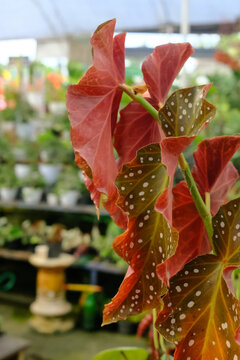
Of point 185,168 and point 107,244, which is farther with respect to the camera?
point 107,244

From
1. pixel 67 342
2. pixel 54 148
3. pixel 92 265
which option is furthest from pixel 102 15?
pixel 67 342

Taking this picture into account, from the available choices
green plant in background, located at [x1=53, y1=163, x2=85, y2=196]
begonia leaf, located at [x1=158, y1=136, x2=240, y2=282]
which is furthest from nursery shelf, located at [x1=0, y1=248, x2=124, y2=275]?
begonia leaf, located at [x1=158, y1=136, x2=240, y2=282]

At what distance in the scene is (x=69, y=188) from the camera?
454cm

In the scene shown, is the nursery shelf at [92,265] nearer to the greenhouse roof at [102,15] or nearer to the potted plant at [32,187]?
the potted plant at [32,187]

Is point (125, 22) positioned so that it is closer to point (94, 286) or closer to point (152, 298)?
point (94, 286)

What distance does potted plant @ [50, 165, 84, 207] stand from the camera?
14.9ft

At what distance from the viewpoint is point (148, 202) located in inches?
19.1

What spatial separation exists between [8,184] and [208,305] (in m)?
4.54

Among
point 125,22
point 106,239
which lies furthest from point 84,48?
point 106,239

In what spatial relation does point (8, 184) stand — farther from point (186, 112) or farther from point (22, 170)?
point (186, 112)

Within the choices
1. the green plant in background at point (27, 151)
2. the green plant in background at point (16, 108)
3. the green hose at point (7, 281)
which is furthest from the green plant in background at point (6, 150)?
the green hose at point (7, 281)

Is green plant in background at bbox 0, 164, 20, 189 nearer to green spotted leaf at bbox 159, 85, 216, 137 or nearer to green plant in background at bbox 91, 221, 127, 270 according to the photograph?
green plant in background at bbox 91, 221, 127, 270

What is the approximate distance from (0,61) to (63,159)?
143 centimetres

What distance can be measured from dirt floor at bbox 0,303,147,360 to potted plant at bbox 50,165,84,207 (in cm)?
112
